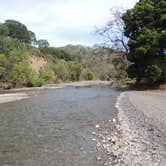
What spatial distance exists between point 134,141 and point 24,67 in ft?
208

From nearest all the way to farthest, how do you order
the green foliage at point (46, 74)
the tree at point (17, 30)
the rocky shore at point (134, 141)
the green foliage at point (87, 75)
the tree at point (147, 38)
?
1. the rocky shore at point (134, 141)
2. the tree at point (147, 38)
3. the green foliage at point (46, 74)
4. the green foliage at point (87, 75)
5. the tree at point (17, 30)

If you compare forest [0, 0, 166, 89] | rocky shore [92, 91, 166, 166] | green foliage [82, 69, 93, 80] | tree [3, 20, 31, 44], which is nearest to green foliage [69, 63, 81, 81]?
green foliage [82, 69, 93, 80]

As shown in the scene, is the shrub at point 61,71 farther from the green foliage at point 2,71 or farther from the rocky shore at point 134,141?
the rocky shore at point 134,141

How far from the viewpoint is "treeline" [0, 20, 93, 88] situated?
7256cm

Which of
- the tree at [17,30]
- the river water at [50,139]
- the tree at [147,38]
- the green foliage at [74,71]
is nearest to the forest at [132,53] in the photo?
the tree at [147,38]

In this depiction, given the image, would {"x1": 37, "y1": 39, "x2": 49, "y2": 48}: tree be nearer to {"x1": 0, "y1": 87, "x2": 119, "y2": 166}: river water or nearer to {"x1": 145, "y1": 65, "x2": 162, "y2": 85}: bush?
{"x1": 145, "y1": 65, "x2": 162, "y2": 85}: bush

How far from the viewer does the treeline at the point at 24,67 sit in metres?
72.6

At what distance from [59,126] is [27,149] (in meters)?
5.48

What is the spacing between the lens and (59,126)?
63.7ft

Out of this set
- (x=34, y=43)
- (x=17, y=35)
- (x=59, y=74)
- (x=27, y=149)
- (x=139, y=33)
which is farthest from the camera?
(x=34, y=43)

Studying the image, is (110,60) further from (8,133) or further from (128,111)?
(8,133)

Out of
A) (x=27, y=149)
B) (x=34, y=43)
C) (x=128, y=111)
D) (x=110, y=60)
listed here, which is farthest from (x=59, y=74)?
(x=27, y=149)

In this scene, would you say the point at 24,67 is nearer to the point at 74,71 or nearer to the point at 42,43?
the point at 74,71

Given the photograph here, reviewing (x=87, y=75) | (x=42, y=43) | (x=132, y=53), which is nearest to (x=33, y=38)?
(x=42, y=43)
